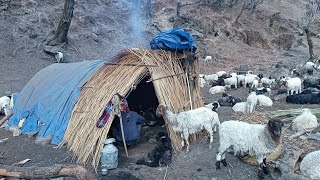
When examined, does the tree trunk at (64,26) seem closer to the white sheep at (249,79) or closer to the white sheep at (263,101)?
the white sheep at (249,79)

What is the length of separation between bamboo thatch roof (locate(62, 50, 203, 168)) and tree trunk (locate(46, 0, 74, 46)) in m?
11.8

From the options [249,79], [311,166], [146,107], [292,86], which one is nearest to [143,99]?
[146,107]

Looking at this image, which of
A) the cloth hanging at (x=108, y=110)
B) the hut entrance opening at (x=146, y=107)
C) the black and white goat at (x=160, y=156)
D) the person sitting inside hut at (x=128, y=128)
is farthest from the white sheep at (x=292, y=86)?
the cloth hanging at (x=108, y=110)

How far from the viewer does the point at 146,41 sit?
25.4 meters

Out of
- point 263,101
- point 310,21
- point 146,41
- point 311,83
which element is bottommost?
point 263,101

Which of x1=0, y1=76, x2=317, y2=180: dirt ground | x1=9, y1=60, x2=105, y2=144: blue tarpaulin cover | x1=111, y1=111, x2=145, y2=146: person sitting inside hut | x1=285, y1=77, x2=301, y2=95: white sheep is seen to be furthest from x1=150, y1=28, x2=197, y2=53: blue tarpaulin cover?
x1=285, y1=77, x2=301, y2=95: white sheep

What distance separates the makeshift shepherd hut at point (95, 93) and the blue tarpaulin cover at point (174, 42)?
175 mm

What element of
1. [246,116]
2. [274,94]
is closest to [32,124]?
[246,116]

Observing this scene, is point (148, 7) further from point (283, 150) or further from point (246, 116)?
point (283, 150)

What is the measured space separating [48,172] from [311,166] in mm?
4361

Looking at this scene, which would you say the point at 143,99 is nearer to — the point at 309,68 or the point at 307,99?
the point at 307,99

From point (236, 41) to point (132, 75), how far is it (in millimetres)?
23103

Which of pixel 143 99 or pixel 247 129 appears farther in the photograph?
pixel 143 99

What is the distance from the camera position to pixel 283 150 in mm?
6863
